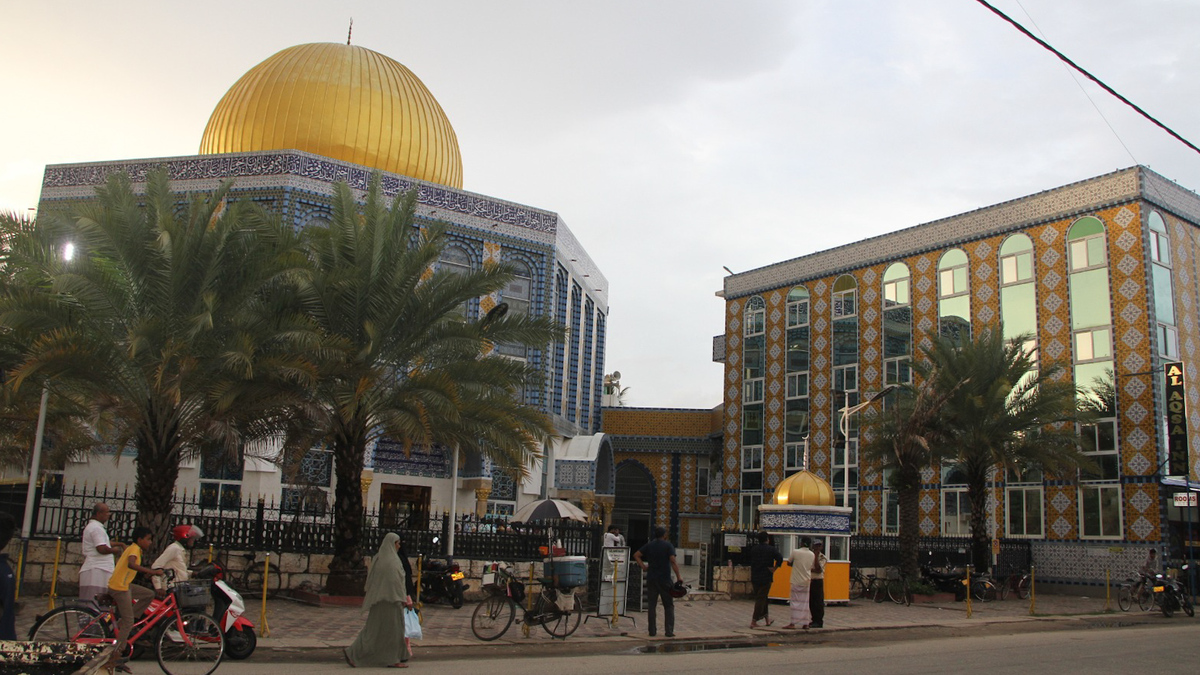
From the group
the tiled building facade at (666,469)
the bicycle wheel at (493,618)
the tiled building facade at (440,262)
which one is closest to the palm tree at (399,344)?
the bicycle wheel at (493,618)

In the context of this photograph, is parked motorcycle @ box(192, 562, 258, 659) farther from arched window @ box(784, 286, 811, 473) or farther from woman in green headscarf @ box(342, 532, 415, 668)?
arched window @ box(784, 286, 811, 473)

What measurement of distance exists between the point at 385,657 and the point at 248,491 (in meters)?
18.7

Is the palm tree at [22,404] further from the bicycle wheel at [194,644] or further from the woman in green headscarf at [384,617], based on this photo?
the woman in green headscarf at [384,617]

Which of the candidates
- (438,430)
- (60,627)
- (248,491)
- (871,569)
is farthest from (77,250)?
(871,569)

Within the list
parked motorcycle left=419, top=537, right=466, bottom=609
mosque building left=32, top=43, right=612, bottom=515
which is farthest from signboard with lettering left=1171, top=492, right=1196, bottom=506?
parked motorcycle left=419, top=537, right=466, bottom=609

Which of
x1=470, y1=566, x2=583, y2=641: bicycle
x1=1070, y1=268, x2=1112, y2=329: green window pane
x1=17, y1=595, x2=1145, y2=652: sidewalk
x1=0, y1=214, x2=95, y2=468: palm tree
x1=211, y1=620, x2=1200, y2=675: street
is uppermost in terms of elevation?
x1=1070, y1=268, x2=1112, y2=329: green window pane

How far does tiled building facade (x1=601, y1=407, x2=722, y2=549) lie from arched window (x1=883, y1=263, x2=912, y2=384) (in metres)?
9.13

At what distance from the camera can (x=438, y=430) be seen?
55.7ft

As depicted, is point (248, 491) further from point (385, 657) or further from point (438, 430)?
point (385, 657)

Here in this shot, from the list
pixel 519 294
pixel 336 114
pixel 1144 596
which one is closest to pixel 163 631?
pixel 1144 596

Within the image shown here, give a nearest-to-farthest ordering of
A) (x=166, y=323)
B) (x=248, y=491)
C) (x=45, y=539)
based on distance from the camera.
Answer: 1. (x=166, y=323)
2. (x=45, y=539)
3. (x=248, y=491)

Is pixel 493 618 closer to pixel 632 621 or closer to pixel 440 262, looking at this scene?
pixel 632 621

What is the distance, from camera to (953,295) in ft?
103

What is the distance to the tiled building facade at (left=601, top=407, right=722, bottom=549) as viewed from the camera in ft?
132
